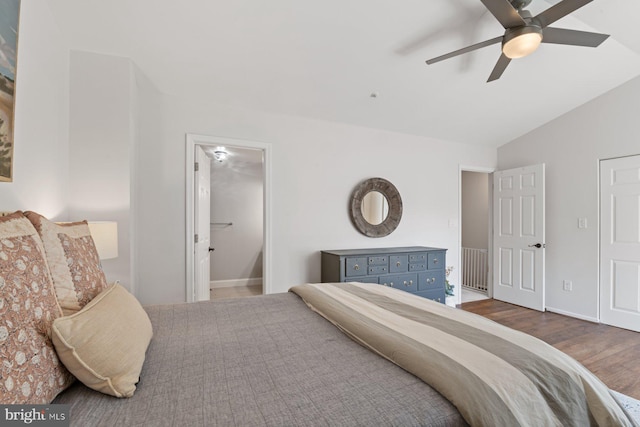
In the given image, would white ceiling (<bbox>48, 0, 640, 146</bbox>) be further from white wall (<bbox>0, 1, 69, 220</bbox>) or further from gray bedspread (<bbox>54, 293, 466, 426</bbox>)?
gray bedspread (<bbox>54, 293, 466, 426</bbox>)

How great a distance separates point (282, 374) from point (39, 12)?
2483mm

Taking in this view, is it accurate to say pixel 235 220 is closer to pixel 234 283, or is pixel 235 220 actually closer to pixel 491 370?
pixel 234 283

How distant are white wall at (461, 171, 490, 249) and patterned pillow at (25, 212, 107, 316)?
5999mm

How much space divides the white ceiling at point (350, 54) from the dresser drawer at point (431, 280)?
6.19 feet

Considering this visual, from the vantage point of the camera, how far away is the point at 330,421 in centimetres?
75

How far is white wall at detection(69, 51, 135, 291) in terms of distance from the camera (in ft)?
7.42

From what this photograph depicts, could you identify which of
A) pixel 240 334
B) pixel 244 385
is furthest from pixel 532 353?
pixel 240 334

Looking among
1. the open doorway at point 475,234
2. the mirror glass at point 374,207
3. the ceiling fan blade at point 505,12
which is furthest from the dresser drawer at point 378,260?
the open doorway at point 475,234

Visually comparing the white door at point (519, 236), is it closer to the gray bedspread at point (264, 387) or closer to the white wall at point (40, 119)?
the gray bedspread at point (264, 387)

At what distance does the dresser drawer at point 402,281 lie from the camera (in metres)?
3.28

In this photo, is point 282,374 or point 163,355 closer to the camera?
point 282,374

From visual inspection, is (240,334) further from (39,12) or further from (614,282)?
(614,282)

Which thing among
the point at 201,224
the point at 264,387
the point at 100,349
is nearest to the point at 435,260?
the point at 201,224

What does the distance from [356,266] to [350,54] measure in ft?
6.60
